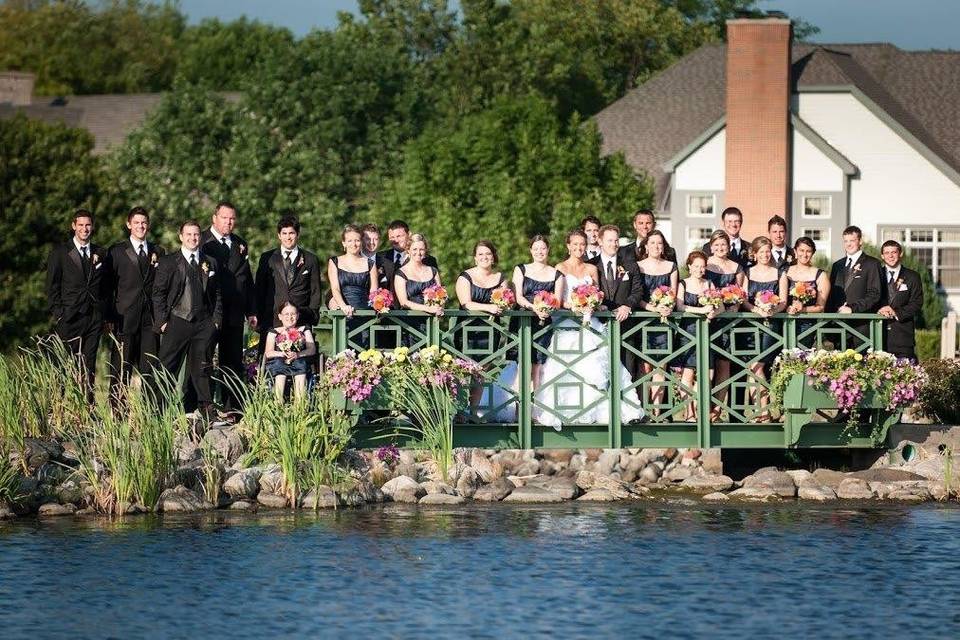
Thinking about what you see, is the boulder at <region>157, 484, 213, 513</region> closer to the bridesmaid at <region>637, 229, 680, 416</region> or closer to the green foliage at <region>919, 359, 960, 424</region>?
the bridesmaid at <region>637, 229, 680, 416</region>

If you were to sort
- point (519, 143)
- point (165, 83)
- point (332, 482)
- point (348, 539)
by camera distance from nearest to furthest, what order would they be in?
point (348, 539)
point (332, 482)
point (519, 143)
point (165, 83)

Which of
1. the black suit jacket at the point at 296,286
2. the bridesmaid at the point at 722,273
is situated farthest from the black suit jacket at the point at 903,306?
the black suit jacket at the point at 296,286

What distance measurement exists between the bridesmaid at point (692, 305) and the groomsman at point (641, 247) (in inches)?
8.7

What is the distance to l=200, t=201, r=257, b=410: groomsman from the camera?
18234 millimetres

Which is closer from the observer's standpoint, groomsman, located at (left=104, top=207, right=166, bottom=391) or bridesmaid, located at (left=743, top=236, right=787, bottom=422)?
bridesmaid, located at (left=743, top=236, right=787, bottom=422)

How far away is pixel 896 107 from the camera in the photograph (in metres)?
46.5

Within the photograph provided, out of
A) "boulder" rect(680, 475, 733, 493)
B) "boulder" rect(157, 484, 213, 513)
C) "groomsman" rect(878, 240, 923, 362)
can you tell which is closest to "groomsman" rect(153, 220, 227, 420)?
"boulder" rect(157, 484, 213, 513)

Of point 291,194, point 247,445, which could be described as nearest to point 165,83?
point 291,194

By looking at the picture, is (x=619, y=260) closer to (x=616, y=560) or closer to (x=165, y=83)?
(x=616, y=560)

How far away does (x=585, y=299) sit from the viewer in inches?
687

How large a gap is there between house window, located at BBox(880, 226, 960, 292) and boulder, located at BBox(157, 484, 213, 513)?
29.2 meters

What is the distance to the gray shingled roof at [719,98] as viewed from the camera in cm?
4709

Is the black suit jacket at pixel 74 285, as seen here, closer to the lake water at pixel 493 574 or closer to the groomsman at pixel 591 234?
the lake water at pixel 493 574

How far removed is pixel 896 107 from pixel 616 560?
33.5m
